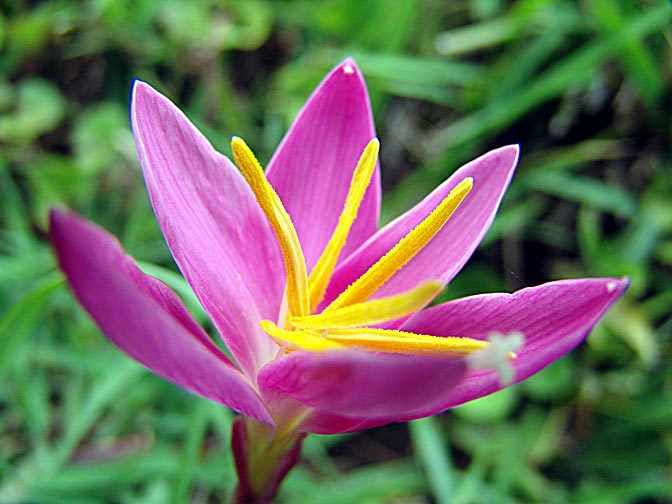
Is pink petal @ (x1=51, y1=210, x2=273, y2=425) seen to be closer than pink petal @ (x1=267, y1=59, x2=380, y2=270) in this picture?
Yes

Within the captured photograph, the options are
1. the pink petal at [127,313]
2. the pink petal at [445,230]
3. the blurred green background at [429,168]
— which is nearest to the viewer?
the pink petal at [127,313]

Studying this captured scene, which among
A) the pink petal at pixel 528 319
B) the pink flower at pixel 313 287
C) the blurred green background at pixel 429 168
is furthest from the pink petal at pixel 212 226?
the blurred green background at pixel 429 168

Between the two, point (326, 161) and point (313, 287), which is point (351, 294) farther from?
point (326, 161)

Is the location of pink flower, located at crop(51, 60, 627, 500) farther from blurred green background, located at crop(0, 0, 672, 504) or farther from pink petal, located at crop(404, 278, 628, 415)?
blurred green background, located at crop(0, 0, 672, 504)

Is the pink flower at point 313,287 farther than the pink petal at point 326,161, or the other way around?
the pink petal at point 326,161

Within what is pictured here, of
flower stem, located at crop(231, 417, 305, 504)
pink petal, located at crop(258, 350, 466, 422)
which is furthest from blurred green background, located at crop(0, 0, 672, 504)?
Result: pink petal, located at crop(258, 350, 466, 422)

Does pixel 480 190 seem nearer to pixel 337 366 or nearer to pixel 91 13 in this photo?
pixel 337 366

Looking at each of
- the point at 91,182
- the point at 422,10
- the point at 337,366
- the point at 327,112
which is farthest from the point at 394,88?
the point at 337,366

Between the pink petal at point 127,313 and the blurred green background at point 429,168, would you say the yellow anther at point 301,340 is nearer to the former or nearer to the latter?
the pink petal at point 127,313
